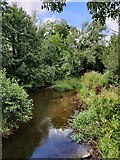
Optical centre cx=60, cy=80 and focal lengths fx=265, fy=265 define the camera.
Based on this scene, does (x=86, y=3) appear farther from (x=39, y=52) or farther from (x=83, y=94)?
(x=39, y=52)

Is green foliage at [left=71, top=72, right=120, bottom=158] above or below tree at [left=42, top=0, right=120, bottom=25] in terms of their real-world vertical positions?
below

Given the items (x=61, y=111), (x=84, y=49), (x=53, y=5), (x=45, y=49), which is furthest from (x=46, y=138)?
(x=84, y=49)

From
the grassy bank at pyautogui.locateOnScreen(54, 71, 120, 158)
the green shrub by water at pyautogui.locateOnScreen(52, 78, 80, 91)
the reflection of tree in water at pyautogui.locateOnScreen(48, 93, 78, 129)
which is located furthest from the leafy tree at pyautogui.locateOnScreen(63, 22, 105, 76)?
the grassy bank at pyautogui.locateOnScreen(54, 71, 120, 158)

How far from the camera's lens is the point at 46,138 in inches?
328

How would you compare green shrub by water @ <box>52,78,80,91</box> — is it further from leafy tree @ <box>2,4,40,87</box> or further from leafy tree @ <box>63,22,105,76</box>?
leafy tree @ <box>2,4,40,87</box>

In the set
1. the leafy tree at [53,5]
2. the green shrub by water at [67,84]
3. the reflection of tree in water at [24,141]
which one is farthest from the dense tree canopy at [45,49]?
the leafy tree at [53,5]

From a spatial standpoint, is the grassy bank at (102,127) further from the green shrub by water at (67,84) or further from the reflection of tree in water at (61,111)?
the green shrub by water at (67,84)

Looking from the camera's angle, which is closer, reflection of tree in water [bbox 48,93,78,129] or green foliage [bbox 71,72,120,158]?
green foliage [bbox 71,72,120,158]

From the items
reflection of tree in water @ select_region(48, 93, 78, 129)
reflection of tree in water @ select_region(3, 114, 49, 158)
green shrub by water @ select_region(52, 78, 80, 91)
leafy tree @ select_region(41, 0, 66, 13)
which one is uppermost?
green shrub by water @ select_region(52, 78, 80, 91)

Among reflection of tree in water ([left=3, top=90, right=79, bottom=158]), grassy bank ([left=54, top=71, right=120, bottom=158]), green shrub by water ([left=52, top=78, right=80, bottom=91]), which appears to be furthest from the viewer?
green shrub by water ([left=52, top=78, right=80, bottom=91])

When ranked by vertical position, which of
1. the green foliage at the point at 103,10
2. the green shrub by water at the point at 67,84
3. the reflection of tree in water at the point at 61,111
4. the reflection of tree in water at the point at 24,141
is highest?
the green shrub by water at the point at 67,84

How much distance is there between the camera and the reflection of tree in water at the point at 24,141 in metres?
7.14

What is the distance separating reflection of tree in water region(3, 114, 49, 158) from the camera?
7.14 meters

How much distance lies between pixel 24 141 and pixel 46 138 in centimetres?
73
